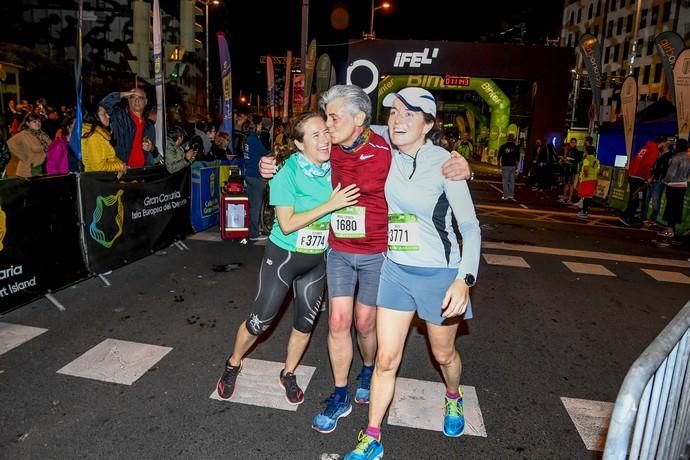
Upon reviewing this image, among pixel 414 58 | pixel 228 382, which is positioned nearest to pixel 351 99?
pixel 228 382

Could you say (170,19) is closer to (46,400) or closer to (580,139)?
(580,139)

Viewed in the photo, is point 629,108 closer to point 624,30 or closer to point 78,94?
point 78,94

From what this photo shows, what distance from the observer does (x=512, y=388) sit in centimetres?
405

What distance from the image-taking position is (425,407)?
Answer: 3676 mm

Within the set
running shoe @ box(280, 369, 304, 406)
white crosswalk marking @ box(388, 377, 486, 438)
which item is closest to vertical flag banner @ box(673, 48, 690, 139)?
white crosswalk marking @ box(388, 377, 486, 438)

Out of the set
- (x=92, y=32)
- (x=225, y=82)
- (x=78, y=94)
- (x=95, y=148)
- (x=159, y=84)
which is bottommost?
(x=95, y=148)

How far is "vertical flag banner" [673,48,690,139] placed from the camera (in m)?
12.3

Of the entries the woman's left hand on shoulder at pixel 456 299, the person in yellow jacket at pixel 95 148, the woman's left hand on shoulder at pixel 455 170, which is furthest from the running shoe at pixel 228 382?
the person in yellow jacket at pixel 95 148

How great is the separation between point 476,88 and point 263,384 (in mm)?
26686

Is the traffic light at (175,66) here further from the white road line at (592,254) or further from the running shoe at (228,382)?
the running shoe at (228,382)

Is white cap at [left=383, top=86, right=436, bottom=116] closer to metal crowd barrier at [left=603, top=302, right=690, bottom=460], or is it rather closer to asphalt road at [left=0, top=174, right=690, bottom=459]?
metal crowd barrier at [left=603, top=302, right=690, bottom=460]

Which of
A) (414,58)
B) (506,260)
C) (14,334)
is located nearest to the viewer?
(14,334)

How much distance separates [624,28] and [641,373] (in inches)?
2835

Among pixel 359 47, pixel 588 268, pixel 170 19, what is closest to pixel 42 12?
pixel 170 19
